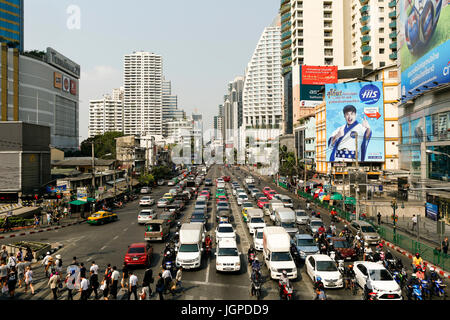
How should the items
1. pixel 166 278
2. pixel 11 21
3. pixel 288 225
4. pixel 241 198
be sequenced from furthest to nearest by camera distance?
pixel 11 21 → pixel 241 198 → pixel 288 225 → pixel 166 278

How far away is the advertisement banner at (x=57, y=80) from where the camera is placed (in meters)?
111

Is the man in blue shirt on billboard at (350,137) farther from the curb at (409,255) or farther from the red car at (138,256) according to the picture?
the red car at (138,256)

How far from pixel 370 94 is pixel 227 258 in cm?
5502

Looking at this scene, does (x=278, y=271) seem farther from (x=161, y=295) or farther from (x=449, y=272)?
(x=449, y=272)

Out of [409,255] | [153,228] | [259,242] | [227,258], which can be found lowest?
[409,255]

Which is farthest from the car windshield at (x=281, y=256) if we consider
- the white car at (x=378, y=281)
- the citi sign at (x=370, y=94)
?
the citi sign at (x=370, y=94)

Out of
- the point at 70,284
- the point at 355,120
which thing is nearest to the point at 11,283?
the point at 70,284

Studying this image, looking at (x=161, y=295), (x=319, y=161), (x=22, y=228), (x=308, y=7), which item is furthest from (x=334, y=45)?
(x=161, y=295)

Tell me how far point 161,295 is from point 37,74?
348 ft

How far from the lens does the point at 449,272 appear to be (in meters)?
20.0

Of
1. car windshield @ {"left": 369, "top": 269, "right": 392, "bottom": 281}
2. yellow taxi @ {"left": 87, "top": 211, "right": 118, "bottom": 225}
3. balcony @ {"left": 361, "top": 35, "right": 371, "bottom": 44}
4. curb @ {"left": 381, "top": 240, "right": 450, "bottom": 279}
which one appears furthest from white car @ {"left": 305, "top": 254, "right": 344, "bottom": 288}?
balcony @ {"left": 361, "top": 35, "right": 371, "bottom": 44}

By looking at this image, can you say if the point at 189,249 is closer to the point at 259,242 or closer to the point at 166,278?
the point at 166,278

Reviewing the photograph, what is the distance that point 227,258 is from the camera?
19828 millimetres

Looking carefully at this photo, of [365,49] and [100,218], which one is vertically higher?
[365,49]
